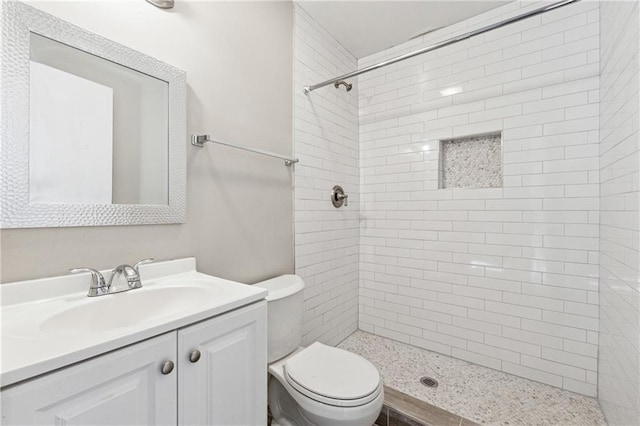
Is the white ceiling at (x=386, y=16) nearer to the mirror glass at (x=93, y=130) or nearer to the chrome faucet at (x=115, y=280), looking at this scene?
the mirror glass at (x=93, y=130)

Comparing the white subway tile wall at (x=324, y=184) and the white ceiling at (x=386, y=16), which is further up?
the white ceiling at (x=386, y=16)

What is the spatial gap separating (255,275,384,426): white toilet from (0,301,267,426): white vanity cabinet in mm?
258

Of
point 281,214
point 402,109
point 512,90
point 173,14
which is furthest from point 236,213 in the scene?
point 512,90

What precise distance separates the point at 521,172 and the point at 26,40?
2.53m

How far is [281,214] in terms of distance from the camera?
186 centimetres

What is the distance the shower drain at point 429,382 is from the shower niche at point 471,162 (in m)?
1.39

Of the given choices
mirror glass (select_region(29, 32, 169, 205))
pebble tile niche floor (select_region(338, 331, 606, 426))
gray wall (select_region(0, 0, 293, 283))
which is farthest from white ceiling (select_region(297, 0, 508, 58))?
pebble tile niche floor (select_region(338, 331, 606, 426))

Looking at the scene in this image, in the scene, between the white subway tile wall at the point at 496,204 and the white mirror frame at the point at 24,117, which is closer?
the white mirror frame at the point at 24,117

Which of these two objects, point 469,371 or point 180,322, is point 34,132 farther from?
point 469,371

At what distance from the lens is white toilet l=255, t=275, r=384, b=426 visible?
1190 millimetres

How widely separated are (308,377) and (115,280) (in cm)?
91

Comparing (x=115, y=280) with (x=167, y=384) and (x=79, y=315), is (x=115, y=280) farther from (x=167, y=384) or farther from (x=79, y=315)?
(x=167, y=384)

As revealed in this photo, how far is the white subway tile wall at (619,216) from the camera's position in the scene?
1.15 m

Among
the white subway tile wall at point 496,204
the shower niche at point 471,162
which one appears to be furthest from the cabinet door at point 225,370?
the shower niche at point 471,162
